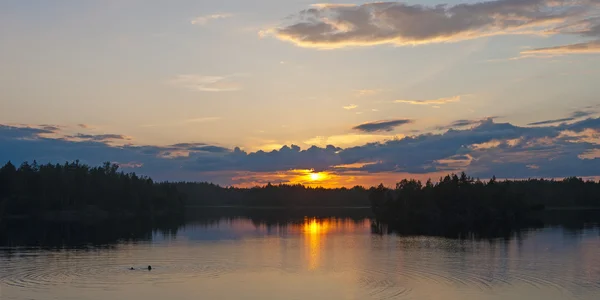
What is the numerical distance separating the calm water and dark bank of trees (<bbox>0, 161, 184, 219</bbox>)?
7538cm

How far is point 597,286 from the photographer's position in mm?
42406

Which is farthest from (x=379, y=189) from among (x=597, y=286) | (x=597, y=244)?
(x=597, y=286)

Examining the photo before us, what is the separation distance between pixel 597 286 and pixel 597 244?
34.7 m

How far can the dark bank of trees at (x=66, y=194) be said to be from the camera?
488ft

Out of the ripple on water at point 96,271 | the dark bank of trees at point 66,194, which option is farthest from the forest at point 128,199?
the ripple on water at point 96,271

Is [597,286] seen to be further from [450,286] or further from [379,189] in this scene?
[379,189]

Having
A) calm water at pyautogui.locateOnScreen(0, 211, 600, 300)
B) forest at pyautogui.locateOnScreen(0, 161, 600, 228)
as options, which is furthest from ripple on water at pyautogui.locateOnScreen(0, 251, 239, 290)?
forest at pyautogui.locateOnScreen(0, 161, 600, 228)

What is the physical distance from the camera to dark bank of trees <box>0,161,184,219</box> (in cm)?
14888

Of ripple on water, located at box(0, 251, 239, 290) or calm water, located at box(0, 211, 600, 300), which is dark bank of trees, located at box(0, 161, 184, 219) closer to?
calm water, located at box(0, 211, 600, 300)

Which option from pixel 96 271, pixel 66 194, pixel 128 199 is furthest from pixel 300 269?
pixel 128 199

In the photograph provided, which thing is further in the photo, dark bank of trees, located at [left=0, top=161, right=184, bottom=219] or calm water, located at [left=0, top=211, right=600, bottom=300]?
dark bank of trees, located at [left=0, top=161, right=184, bottom=219]

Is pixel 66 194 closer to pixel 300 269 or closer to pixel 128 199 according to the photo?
pixel 128 199

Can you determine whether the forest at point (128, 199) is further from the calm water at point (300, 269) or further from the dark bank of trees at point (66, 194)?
the calm water at point (300, 269)

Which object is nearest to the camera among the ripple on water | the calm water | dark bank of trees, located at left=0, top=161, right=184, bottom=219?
the calm water
